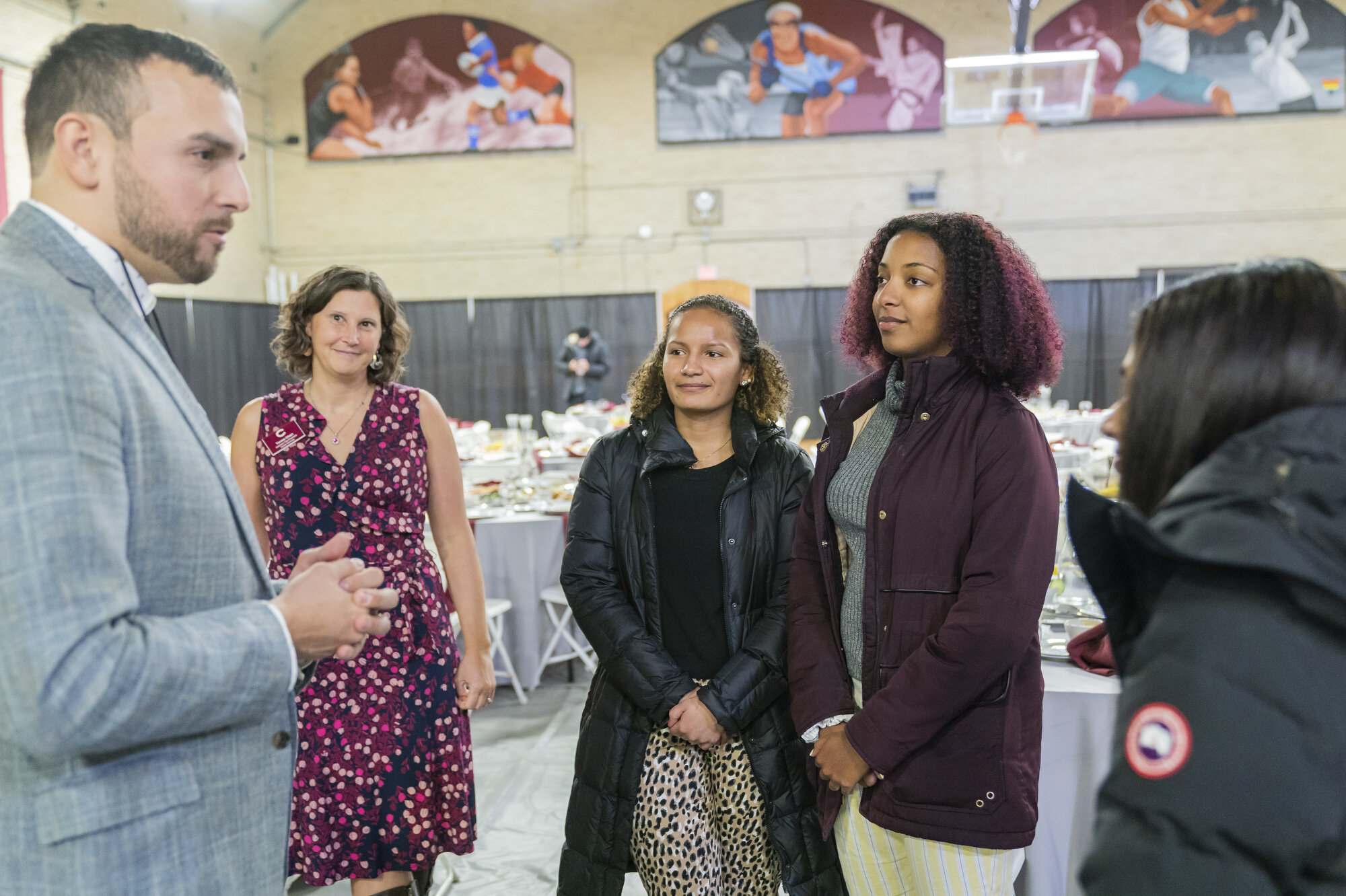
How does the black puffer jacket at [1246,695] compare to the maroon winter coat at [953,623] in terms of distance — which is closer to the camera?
the black puffer jacket at [1246,695]

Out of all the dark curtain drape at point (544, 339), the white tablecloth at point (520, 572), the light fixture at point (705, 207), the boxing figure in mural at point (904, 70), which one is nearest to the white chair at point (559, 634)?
the white tablecloth at point (520, 572)

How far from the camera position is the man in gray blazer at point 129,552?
3.08ft

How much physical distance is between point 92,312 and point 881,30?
13973 mm

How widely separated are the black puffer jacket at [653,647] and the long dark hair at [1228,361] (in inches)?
46.0

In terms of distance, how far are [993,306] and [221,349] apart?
13.1 m

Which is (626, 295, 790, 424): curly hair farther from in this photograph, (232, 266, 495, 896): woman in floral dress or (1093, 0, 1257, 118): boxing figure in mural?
(1093, 0, 1257, 118): boxing figure in mural

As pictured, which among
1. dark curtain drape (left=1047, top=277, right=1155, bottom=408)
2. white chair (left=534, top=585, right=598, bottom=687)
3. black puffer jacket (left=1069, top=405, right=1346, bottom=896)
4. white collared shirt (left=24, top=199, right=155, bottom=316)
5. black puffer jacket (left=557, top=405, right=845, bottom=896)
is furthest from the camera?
dark curtain drape (left=1047, top=277, right=1155, bottom=408)

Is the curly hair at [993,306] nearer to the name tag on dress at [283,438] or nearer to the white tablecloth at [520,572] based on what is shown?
the name tag on dress at [283,438]

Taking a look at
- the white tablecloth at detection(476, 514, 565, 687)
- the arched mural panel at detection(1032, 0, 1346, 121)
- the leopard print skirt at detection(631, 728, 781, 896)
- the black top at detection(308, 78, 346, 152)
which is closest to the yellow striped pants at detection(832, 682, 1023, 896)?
the leopard print skirt at detection(631, 728, 781, 896)

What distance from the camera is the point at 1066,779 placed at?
2.16m

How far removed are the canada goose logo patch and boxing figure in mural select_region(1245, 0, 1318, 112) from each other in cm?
1490

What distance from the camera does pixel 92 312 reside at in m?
1.08

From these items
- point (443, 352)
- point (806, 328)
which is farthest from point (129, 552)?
point (443, 352)

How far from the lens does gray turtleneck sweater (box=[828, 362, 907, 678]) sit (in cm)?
185
